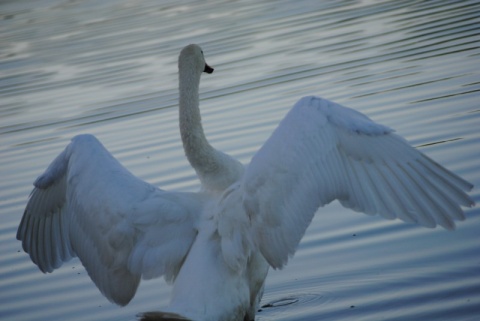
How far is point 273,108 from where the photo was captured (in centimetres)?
1245

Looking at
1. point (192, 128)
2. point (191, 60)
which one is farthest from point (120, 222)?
point (191, 60)

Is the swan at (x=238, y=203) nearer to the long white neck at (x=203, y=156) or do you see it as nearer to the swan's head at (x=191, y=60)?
the long white neck at (x=203, y=156)

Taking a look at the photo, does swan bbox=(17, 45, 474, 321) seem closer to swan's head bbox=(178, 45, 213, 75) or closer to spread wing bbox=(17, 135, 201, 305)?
spread wing bbox=(17, 135, 201, 305)

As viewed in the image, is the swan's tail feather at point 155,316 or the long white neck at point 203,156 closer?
the swan's tail feather at point 155,316

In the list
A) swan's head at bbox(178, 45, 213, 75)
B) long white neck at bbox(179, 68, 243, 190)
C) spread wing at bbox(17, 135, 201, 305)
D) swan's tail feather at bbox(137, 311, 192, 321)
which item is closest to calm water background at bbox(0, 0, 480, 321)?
spread wing at bbox(17, 135, 201, 305)

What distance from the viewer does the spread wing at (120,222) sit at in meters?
6.62

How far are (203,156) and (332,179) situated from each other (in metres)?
1.40

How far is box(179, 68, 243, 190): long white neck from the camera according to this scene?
23.6 ft

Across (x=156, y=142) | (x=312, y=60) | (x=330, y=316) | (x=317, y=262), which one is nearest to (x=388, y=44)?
(x=312, y=60)

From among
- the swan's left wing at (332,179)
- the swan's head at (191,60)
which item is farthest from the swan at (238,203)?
the swan's head at (191,60)

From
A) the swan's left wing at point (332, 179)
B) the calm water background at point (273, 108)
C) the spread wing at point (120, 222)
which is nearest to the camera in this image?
the swan's left wing at point (332, 179)

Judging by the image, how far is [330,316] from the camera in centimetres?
669

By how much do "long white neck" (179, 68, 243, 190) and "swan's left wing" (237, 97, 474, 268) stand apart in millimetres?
1020

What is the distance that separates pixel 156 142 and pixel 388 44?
447cm
